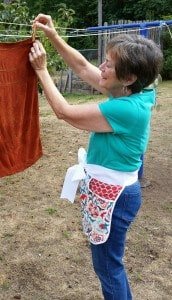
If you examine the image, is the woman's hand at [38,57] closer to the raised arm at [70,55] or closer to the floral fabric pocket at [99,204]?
the raised arm at [70,55]

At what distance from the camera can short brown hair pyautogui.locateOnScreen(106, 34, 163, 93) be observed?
201 centimetres

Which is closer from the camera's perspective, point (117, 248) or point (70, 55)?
point (117, 248)

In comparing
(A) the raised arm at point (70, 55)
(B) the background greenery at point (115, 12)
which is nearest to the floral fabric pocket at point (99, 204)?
(A) the raised arm at point (70, 55)

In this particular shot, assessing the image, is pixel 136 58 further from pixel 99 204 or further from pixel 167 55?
pixel 167 55

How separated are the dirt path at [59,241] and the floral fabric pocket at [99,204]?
37.1 inches

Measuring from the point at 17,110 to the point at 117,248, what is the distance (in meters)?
1.14

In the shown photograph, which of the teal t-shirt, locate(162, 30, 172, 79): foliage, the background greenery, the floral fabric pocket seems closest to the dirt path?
the floral fabric pocket

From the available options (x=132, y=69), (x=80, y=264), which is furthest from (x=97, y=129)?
(x=80, y=264)

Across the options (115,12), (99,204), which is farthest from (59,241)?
(115,12)

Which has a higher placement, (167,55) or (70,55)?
(70,55)

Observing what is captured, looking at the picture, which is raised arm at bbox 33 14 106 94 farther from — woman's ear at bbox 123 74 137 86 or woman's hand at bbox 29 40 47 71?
woman's ear at bbox 123 74 137 86

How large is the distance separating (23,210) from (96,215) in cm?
218

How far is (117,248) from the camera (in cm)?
231

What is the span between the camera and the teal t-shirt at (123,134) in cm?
204
